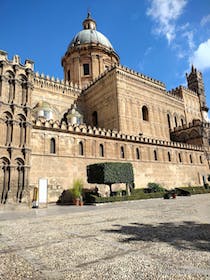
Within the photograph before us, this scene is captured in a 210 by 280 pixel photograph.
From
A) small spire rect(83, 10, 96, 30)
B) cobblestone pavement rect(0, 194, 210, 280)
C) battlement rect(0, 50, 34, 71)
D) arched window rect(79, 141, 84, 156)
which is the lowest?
cobblestone pavement rect(0, 194, 210, 280)

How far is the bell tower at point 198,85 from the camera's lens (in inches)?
1775

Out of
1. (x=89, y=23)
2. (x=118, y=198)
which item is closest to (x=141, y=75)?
(x=118, y=198)

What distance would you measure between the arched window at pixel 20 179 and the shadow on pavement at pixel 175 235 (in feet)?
35.6

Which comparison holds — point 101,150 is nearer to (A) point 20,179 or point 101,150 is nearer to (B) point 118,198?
(B) point 118,198

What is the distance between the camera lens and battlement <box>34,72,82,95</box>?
1179 inches

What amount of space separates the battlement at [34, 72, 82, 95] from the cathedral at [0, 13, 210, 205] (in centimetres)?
16

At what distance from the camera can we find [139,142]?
25.3 m

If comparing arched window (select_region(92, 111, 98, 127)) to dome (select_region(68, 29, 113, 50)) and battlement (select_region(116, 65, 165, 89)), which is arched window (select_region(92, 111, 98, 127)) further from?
dome (select_region(68, 29, 113, 50))

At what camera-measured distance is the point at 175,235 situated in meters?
5.23

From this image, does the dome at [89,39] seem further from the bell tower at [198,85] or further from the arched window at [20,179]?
the arched window at [20,179]

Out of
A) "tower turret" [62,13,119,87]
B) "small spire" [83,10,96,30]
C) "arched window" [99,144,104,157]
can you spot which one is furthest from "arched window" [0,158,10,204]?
"small spire" [83,10,96,30]

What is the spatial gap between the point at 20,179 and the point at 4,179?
1.09 metres

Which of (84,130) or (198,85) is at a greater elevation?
(198,85)

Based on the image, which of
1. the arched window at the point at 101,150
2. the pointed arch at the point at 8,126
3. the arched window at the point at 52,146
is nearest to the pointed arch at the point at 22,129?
the pointed arch at the point at 8,126
